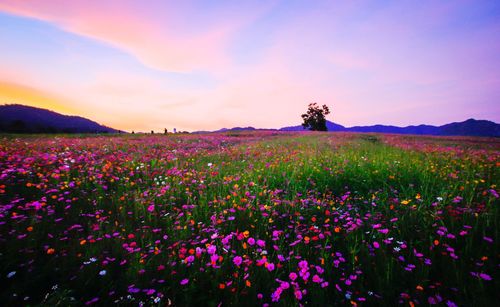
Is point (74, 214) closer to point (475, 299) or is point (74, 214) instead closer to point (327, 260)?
point (327, 260)

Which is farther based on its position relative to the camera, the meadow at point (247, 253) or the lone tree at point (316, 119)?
the lone tree at point (316, 119)

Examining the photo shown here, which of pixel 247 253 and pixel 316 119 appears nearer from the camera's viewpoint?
pixel 247 253

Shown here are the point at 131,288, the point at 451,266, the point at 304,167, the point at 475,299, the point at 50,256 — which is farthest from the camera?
the point at 304,167

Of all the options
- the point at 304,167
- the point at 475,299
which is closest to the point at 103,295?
the point at 475,299

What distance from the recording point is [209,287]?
2.39m

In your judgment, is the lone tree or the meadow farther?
the lone tree

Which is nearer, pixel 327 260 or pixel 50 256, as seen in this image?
pixel 327 260

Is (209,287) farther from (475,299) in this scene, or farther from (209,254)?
(475,299)

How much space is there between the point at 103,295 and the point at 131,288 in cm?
29

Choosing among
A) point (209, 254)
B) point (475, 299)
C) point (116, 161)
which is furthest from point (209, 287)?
point (116, 161)

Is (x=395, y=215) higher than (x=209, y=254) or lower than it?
higher

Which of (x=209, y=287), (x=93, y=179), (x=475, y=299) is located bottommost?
(x=209, y=287)

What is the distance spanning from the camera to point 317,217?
3805 mm

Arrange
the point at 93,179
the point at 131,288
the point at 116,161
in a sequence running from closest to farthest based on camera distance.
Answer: the point at 131,288 < the point at 93,179 < the point at 116,161
